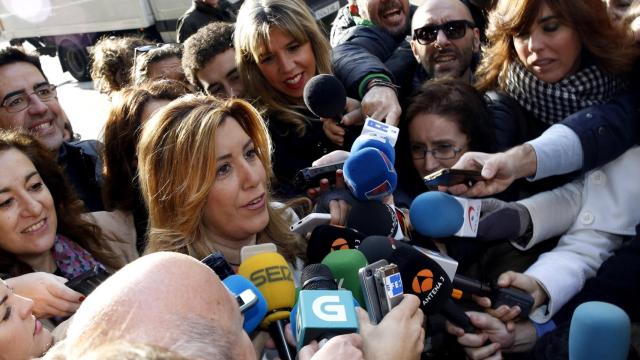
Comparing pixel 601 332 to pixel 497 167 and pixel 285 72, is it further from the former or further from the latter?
pixel 285 72

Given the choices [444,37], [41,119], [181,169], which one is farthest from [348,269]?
[41,119]

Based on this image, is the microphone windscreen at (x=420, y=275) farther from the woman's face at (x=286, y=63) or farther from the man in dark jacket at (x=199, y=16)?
the man in dark jacket at (x=199, y=16)

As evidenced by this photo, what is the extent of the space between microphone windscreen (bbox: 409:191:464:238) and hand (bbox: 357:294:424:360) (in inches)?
18.7

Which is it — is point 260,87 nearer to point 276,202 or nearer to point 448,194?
point 276,202

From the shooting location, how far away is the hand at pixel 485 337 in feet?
5.78

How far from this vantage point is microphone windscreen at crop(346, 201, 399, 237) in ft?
5.73

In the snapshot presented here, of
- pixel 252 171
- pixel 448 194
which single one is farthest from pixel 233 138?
pixel 448 194

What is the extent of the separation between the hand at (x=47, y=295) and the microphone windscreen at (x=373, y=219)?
0.82 m

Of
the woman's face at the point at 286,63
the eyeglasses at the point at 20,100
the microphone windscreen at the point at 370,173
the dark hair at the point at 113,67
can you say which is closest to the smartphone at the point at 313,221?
the microphone windscreen at the point at 370,173

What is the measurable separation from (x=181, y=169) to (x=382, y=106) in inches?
35.3

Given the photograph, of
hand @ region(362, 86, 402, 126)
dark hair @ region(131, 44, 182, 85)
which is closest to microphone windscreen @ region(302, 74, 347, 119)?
hand @ region(362, 86, 402, 126)

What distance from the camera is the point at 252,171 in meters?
1.87

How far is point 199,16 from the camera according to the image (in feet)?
19.0

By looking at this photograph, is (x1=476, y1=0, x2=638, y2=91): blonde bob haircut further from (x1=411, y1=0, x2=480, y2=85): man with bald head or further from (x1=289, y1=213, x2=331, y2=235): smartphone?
(x1=289, y1=213, x2=331, y2=235): smartphone
